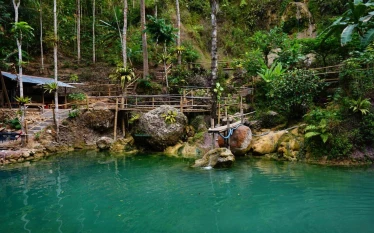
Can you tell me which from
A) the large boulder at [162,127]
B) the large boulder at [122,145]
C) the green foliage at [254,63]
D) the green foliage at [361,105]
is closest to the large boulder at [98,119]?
the large boulder at [122,145]

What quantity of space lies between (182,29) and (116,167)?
19.5 m

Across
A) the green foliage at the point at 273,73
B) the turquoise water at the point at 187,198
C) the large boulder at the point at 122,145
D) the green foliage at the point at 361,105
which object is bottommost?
the turquoise water at the point at 187,198

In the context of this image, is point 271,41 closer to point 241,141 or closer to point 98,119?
point 241,141

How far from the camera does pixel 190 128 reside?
1570 cm

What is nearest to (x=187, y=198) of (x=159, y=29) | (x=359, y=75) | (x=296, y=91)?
(x=296, y=91)

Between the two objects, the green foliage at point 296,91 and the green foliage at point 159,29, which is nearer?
the green foliage at point 296,91

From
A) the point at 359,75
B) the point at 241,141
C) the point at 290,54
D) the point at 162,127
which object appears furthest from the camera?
the point at 290,54

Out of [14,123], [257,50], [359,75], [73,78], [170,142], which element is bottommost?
[170,142]

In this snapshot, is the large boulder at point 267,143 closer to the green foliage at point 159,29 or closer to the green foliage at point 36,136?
the green foliage at point 36,136

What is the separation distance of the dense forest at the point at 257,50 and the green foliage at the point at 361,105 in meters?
0.06

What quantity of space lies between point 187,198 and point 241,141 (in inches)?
222

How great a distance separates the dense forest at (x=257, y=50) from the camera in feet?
36.4

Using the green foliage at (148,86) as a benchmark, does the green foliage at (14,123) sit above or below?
below

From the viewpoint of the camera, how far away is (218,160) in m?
10.7
